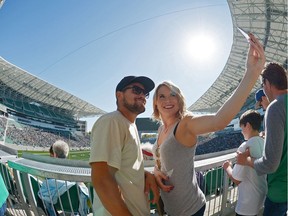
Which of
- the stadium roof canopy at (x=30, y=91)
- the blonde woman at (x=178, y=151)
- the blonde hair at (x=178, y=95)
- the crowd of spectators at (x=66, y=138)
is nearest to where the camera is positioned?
the blonde woman at (x=178, y=151)

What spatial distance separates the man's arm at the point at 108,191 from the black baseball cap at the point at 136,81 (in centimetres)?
41

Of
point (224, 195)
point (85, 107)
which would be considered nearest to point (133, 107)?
point (224, 195)

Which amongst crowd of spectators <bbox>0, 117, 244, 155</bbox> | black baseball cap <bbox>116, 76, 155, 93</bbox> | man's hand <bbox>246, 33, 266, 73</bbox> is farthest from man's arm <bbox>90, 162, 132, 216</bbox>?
crowd of spectators <bbox>0, 117, 244, 155</bbox>

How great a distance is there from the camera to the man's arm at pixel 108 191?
0.85 metres

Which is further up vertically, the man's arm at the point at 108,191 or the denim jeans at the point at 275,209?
the man's arm at the point at 108,191

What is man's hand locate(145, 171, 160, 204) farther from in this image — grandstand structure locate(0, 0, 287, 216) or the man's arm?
grandstand structure locate(0, 0, 287, 216)

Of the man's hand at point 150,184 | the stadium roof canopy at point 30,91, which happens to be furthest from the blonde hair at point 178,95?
the stadium roof canopy at point 30,91

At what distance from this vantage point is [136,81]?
1.14m

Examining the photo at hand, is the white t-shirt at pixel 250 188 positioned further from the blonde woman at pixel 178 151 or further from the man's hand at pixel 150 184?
the man's hand at pixel 150 184

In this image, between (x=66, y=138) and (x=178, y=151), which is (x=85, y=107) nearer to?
(x=66, y=138)

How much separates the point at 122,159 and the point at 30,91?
3150 cm

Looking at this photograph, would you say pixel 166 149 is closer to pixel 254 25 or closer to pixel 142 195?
pixel 142 195

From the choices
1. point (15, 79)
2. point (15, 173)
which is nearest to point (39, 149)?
point (15, 79)

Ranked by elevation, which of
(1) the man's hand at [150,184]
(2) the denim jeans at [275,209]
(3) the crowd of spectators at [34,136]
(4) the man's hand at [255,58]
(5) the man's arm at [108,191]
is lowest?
(3) the crowd of spectators at [34,136]
